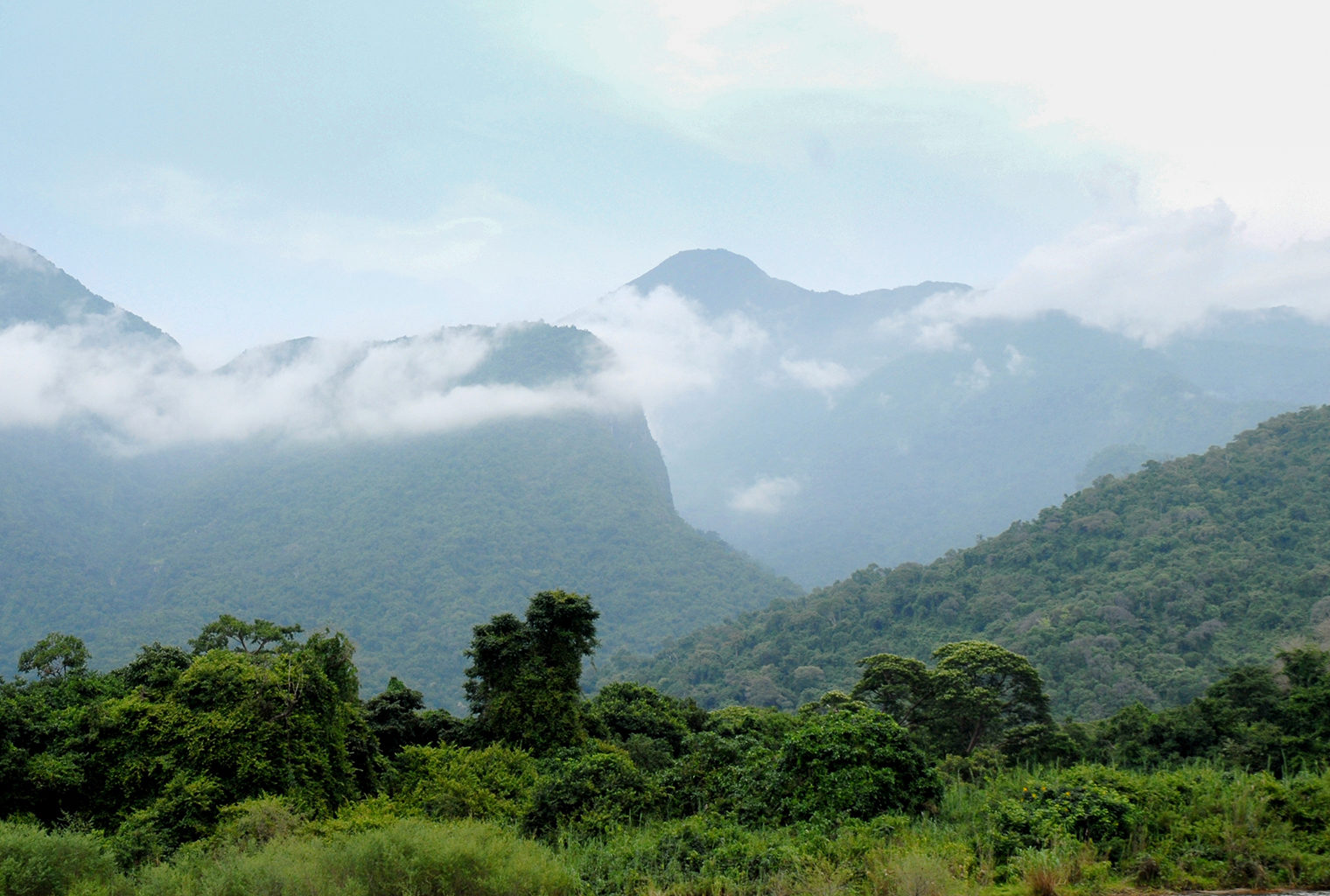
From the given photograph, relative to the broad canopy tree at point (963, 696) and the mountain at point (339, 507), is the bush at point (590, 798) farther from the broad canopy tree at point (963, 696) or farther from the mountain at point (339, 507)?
the mountain at point (339, 507)

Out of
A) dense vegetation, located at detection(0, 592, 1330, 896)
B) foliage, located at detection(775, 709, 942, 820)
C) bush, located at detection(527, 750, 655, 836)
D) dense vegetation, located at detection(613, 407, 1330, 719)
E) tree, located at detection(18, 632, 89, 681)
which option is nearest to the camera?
dense vegetation, located at detection(0, 592, 1330, 896)

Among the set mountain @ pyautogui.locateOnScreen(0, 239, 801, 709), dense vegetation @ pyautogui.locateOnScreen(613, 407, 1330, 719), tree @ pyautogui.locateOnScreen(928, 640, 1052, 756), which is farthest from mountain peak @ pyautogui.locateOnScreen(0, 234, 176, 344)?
tree @ pyautogui.locateOnScreen(928, 640, 1052, 756)

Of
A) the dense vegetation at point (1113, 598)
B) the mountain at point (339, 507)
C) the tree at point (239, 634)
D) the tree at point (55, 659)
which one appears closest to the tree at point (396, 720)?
the tree at point (239, 634)

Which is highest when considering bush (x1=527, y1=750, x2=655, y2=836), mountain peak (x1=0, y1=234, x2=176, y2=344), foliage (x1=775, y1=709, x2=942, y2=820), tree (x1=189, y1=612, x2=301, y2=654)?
mountain peak (x1=0, y1=234, x2=176, y2=344)

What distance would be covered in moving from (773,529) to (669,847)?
19279 cm

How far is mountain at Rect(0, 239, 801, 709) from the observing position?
106 metres

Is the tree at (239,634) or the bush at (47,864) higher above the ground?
the tree at (239,634)

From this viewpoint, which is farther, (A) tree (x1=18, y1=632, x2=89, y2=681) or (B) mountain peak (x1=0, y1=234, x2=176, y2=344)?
(B) mountain peak (x1=0, y1=234, x2=176, y2=344)

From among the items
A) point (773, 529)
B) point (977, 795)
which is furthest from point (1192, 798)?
point (773, 529)

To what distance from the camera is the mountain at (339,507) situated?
4190 inches

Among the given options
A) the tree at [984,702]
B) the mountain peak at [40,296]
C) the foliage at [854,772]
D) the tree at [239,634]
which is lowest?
the tree at [984,702]

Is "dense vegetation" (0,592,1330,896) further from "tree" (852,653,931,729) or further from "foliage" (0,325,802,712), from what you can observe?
"foliage" (0,325,802,712)

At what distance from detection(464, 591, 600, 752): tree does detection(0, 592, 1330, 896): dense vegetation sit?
0.24 ft

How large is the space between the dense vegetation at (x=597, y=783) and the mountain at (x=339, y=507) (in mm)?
67098
